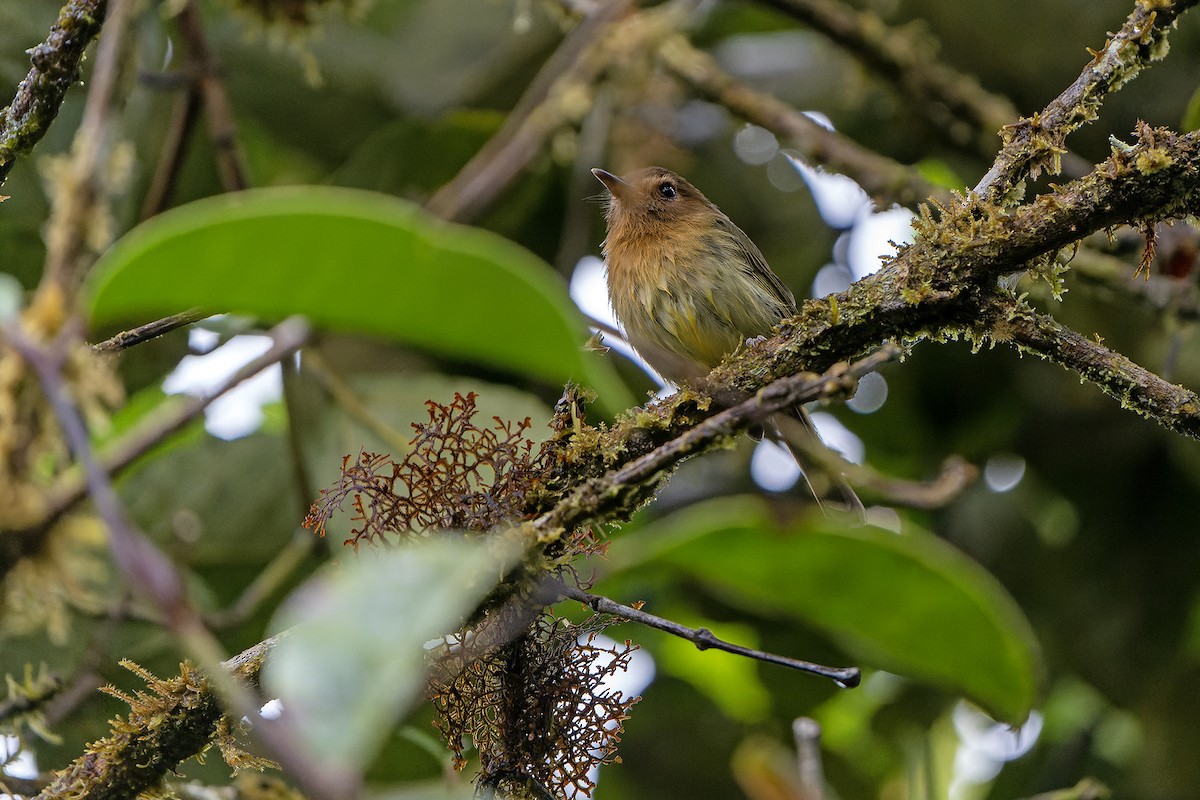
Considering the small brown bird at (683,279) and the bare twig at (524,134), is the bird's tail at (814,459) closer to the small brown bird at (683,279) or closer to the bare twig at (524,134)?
the small brown bird at (683,279)

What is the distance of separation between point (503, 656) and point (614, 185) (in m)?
2.60

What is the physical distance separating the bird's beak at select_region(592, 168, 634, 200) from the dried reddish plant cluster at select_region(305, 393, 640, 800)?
7.02 feet

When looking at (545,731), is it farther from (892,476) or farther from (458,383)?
(892,476)

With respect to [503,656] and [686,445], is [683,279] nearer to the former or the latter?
[503,656]

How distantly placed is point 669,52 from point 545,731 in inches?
118

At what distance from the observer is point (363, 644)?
1.08 metres

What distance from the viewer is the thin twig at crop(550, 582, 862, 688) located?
168cm

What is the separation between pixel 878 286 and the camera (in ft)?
6.88

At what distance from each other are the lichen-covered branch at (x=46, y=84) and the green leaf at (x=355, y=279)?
0.89 metres

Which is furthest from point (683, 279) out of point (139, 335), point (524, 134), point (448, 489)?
point (139, 335)

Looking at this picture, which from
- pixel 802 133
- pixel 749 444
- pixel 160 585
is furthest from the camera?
pixel 749 444

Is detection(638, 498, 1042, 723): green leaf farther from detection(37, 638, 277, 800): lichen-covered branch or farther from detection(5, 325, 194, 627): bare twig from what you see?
detection(5, 325, 194, 627): bare twig

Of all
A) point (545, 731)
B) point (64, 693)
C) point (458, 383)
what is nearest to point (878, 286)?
point (545, 731)

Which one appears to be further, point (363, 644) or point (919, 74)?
point (919, 74)
